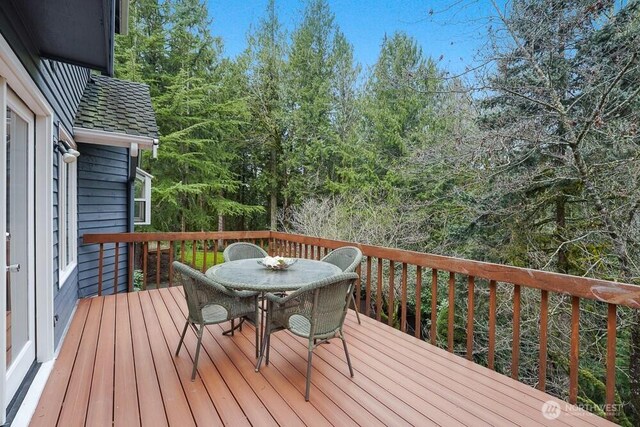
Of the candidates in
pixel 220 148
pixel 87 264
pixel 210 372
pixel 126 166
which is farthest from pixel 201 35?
pixel 210 372

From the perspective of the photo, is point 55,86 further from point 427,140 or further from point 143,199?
point 427,140

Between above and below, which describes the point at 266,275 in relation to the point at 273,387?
above

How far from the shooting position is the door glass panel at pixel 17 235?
206 centimetres

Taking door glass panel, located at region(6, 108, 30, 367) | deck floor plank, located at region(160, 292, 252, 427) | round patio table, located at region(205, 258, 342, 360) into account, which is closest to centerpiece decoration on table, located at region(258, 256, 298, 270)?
round patio table, located at region(205, 258, 342, 360)

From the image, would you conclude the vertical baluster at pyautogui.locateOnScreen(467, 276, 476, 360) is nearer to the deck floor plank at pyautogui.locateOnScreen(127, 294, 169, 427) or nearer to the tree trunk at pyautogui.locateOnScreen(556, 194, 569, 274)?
the deck floor plank at pyautogui.locateOnScreen(127, 294, 169, 427)

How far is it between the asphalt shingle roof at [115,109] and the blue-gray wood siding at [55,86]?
0.97 feet

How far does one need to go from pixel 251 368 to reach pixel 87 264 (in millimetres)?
3759

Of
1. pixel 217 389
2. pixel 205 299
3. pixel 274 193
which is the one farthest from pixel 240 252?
pixel 274 193

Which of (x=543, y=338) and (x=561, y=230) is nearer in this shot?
(x=543, y=338)

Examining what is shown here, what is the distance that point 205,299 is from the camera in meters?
2.53

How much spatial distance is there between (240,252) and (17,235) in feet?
7.26

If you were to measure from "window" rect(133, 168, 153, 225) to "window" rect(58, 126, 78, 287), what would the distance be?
11.9ft

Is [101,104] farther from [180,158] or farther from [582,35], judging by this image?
[582,35]

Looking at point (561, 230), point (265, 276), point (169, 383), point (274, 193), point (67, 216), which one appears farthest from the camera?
point (274, 193)
